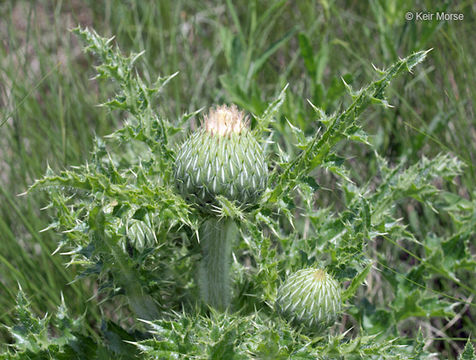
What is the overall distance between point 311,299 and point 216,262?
559mm

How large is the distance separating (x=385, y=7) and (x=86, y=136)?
2.78 meters

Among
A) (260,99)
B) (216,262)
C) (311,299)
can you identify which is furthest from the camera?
(260,99)

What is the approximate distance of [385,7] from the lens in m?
4.88

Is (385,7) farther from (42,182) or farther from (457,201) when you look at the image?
(42,182)

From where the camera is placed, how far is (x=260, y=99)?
4219 mm

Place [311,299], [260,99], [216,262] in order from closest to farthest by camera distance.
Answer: [311,299]
[216,262]
[260,99]

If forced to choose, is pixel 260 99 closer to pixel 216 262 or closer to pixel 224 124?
pixel 224 124

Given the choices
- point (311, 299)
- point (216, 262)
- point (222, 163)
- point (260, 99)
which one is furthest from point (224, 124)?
point (260, 99)

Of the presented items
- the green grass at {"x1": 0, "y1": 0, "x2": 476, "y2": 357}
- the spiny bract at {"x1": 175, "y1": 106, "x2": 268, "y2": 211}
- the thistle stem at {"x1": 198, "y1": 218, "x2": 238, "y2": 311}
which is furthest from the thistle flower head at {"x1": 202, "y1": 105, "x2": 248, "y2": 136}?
the green grass at {"x1": 0, "y1": 0, "x2": 476, "y2": 357}

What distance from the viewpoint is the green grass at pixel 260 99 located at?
3992 mm

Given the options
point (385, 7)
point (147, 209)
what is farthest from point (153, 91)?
point (385, 7)

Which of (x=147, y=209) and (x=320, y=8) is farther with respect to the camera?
(x=320, y=8)

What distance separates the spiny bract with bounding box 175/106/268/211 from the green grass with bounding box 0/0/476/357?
76cm

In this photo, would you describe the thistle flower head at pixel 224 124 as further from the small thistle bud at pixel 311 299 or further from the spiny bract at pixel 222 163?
the small thistle bud at pixel 311 299
